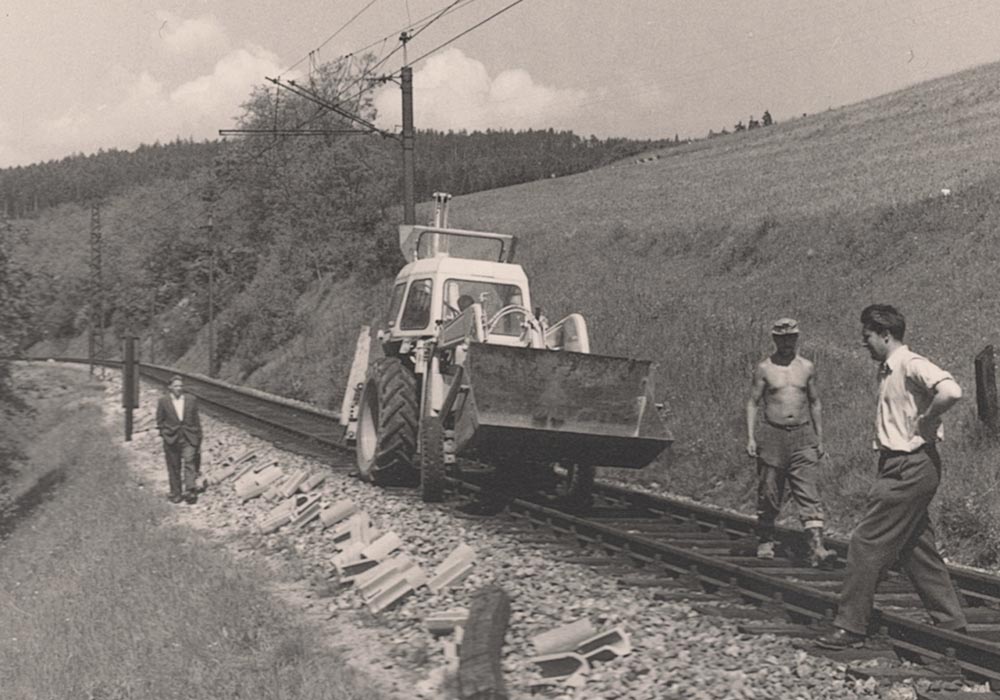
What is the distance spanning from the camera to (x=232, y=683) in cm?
621

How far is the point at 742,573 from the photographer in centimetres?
678

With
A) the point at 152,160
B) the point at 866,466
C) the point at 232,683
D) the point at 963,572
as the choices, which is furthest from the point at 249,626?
the point at 152,160

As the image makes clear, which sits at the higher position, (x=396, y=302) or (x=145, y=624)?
(x=396, y=302)

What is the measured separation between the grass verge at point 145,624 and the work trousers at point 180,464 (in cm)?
37

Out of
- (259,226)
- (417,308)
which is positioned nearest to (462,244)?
(417,308)

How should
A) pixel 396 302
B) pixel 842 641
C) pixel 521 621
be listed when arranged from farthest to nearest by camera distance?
pixel 396 302, pixel 521 621, pixel 842 641

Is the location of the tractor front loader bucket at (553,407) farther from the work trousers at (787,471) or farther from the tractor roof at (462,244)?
the tractor roof at (462,244)

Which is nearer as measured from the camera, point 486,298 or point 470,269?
point 486,298

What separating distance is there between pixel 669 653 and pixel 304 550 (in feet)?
16.0

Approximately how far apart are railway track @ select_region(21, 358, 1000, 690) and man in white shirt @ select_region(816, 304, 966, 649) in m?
0.18

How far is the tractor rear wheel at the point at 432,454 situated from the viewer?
979cm

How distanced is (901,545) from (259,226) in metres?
56.7

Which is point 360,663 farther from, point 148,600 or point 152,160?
point 152,160

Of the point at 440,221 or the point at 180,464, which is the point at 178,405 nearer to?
the point at 180,464
